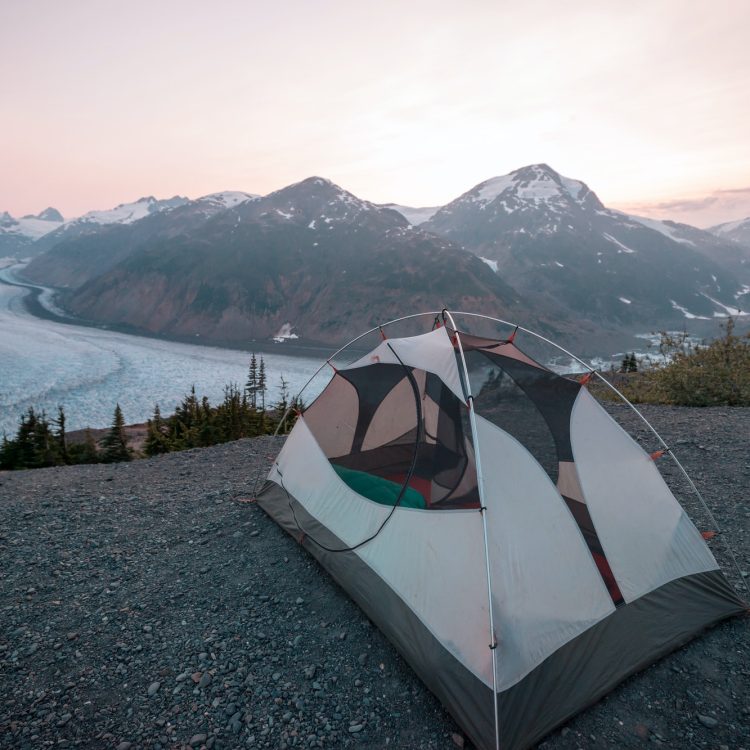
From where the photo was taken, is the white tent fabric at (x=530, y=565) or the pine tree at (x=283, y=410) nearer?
the white tent fabric at (x=530, y=565)

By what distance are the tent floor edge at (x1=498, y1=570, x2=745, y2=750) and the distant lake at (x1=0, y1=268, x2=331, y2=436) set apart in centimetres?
5558

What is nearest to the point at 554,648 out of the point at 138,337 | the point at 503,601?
the point at 503,601

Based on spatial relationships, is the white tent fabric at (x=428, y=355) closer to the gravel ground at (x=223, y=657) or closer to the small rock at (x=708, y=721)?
the gravel ground at (x=223, y=657)

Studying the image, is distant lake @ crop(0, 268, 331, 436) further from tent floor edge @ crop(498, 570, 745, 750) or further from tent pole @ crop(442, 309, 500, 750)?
→ tent floor edge @ crop(498, 570, 745, 750)

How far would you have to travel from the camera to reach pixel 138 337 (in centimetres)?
11312

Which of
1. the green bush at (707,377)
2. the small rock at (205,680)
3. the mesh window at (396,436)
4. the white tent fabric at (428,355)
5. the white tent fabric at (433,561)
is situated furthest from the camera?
the green bush at (707,377)

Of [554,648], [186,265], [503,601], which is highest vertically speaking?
[186,265]

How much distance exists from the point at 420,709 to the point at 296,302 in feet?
465

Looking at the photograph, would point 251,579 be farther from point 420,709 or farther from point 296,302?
point 296,302

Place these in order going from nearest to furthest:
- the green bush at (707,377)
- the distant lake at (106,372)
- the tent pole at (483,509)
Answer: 1. the tent pole at (483,509)
2. the green bush at (707,377)
3. the distant lake at (106,372)

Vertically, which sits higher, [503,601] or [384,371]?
[384,371]

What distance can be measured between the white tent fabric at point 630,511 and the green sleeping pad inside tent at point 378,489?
1.77m

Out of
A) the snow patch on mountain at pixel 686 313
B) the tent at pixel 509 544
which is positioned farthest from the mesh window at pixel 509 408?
the snow patch on mountain at pixel 686 313

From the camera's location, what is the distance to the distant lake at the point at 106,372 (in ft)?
188
